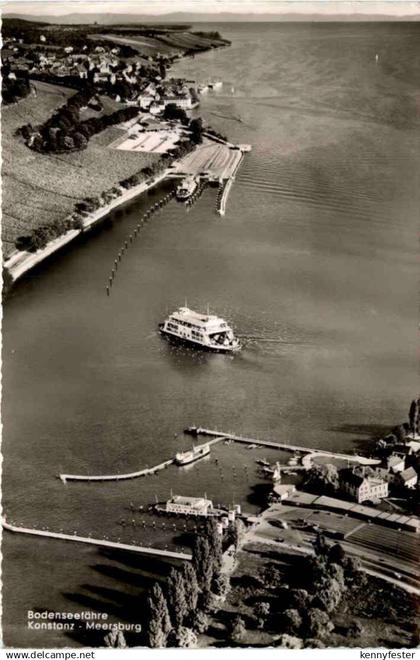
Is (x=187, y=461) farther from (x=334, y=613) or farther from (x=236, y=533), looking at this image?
(x=334, y=613)

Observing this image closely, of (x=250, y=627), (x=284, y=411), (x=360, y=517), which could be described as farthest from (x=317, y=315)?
(x=250, y=627)

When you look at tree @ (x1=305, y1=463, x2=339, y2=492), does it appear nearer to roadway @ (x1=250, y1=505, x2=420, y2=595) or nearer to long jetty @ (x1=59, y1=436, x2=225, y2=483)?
roadway @ (x1=250, y1=505, x2=420, y2=595)

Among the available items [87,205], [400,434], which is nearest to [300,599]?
[400,434]

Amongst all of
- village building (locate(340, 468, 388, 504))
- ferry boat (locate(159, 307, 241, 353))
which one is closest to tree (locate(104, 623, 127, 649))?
village building (locate(340, 468, 388, 504))

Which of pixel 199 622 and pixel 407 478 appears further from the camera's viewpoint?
pixel 407 478

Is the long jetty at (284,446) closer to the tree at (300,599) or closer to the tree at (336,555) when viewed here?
the tree at (336,555)

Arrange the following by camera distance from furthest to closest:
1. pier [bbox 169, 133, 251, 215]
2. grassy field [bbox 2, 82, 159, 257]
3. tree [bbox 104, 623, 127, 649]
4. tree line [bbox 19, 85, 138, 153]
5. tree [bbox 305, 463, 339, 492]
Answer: tree line [bbox 19, 85, 138, 153] → pier [bbox 169, 133, 251, 215] → grassy field [bbox 2, 82, 159, 257] → tree [bbox 305, 463, 339, 492] → tree [bbox 104, 623, 127, 649]

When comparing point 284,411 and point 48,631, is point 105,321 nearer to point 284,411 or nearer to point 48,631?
point 284,411

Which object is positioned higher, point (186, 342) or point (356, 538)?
point (186, 342)
